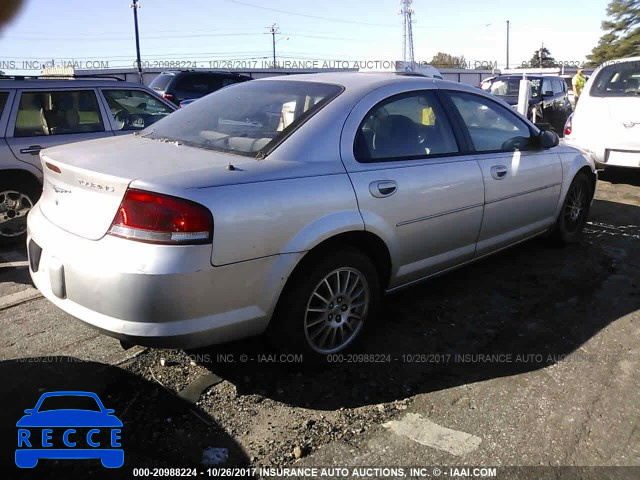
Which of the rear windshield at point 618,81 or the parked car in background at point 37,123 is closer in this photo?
the parked car in background at point 37,123

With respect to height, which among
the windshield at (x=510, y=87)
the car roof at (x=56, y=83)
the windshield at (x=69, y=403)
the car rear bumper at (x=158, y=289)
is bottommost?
the windshield at (x=69, y=403)

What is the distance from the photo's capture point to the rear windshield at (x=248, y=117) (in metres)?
3.15

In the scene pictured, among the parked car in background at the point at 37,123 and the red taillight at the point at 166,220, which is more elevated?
the parked car in background at the point at 37,123

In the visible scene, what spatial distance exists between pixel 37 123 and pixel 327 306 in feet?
13.4

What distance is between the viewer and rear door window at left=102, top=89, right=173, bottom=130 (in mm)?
6148

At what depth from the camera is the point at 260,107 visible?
11.3ft

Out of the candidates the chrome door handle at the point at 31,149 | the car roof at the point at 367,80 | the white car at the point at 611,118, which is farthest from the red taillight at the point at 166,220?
the white car at the point at 611,118

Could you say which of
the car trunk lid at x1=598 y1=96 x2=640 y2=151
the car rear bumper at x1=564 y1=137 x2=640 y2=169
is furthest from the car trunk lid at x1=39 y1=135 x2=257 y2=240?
the car trunk lid at x1=598 y1=96 x2=640 y2=151

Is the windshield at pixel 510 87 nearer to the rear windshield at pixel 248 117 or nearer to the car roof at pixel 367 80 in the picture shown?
the car roof at pixel 367 80

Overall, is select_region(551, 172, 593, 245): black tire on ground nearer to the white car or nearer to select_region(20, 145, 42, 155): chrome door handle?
the white car

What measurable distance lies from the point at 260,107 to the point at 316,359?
1.55 m

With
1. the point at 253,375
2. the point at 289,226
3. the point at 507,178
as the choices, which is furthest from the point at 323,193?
the point at 507,178

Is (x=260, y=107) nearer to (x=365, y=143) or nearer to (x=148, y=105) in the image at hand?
(x=365, y=143)

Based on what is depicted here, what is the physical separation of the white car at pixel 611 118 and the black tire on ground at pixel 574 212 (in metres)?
1.98
